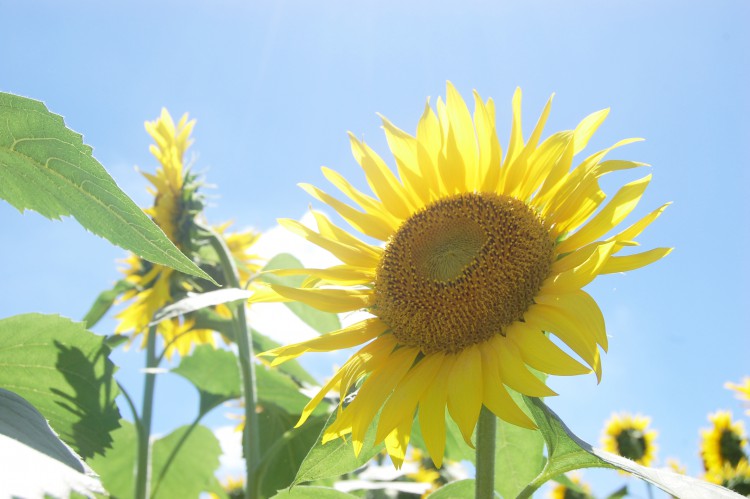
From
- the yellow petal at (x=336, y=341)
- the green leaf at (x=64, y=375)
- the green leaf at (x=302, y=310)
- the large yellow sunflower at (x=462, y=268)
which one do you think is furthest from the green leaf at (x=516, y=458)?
the green leaf at (x=302, y=310)

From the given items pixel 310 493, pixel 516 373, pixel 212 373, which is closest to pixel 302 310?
pixel 212 373

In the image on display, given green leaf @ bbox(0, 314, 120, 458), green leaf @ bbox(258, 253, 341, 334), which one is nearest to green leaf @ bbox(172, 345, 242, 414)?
green leaf @ bbox(258, 253, 341, 334)

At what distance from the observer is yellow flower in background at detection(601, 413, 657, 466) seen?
4008 mm

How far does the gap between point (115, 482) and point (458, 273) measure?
159 cm

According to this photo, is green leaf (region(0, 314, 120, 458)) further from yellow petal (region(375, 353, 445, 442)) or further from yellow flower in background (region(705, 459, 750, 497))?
yellow flower in background (region(705, 459, 750, 497))

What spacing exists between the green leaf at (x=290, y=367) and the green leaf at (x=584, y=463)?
1.15 meters

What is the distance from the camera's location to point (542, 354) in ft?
3.35

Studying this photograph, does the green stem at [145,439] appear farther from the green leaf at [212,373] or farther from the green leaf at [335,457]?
the green leaf at [335,457]

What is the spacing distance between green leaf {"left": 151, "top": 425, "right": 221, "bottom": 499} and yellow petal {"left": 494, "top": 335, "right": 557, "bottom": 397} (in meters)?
1.49

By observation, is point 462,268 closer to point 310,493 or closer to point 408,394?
point 408,394

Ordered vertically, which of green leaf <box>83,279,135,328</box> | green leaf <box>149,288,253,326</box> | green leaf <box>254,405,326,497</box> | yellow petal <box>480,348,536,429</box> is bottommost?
yellow petal <box>480,348,536,429</box>

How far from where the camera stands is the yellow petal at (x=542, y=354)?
983 millimetres

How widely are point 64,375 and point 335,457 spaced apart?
1.70 feet

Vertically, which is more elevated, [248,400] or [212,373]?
[212,373]
